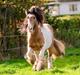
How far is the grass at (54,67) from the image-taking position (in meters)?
9.18

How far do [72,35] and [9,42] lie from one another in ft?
14.2

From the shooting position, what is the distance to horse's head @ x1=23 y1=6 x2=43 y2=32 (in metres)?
9.94

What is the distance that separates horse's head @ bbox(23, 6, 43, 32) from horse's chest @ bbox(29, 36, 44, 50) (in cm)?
24

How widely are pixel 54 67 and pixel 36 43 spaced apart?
1.95 m

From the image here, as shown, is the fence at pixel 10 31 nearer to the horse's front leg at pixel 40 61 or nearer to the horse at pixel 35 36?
the horse at pixel 35 36

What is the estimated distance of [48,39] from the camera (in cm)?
1045

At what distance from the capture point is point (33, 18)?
1003cm

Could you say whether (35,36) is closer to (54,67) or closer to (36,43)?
(36,43)

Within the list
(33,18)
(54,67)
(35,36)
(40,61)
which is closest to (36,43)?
(35,36)

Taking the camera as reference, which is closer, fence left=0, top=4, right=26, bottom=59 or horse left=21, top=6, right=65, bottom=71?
horse left=21, top=6, right=65, bottom=71

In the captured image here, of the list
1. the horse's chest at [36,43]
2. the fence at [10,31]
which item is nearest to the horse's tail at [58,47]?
the horse's chest at [36,43]

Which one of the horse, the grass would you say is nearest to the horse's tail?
the grass

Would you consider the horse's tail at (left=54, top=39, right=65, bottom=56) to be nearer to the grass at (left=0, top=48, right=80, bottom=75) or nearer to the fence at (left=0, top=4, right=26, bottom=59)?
the grass at (left=0, top=48, right=80, bottom=75)

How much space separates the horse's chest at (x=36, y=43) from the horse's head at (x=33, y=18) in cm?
24
